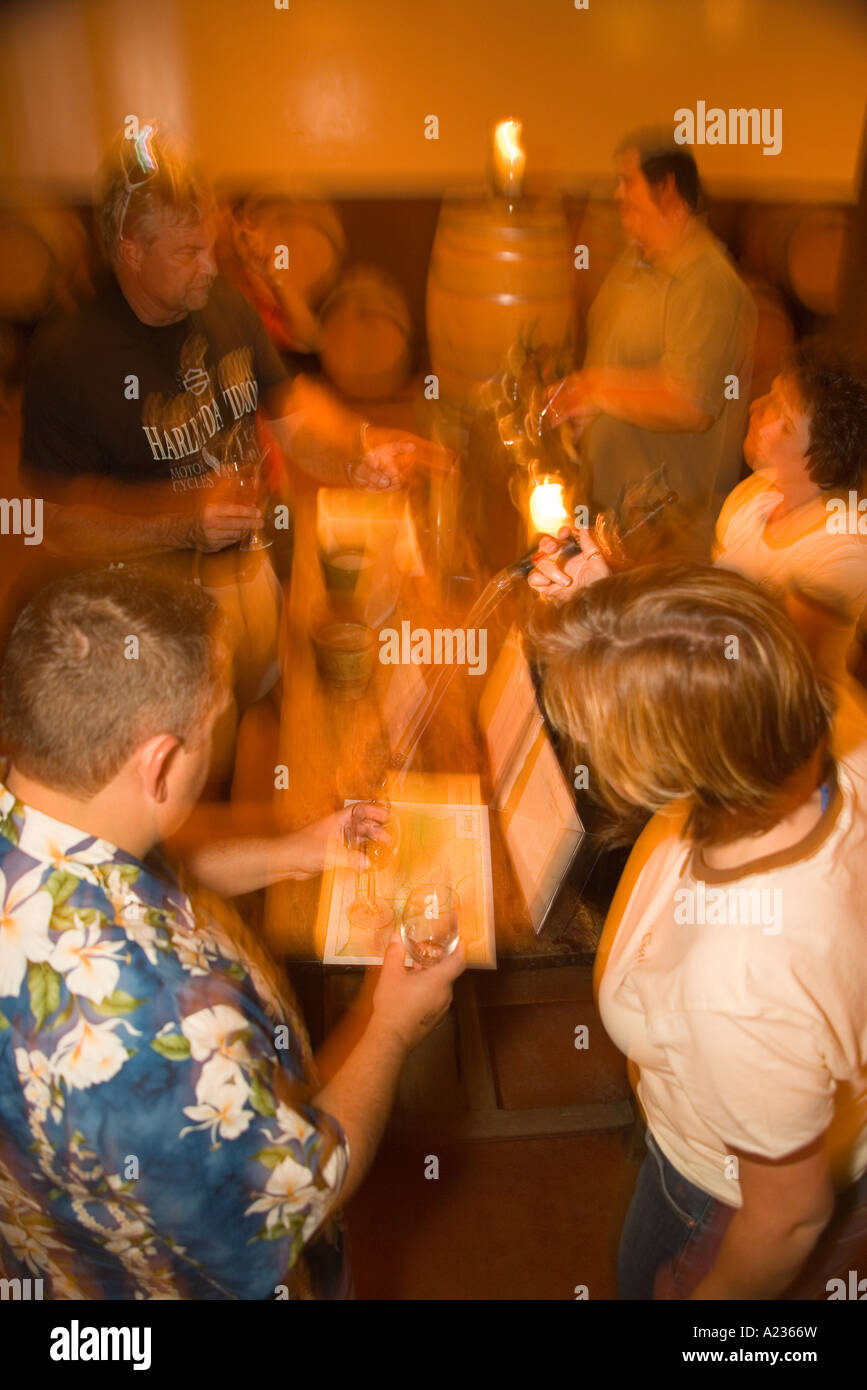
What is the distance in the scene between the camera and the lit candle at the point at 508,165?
306 cm

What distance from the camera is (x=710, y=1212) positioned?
1.32m

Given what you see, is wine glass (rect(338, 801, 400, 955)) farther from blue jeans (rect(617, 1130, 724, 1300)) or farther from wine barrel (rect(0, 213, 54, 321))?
wine barrel (rect(0, 213, 54, 321))

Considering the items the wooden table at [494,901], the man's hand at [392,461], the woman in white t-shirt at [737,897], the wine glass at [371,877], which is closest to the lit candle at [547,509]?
the wooden table at [494,901]

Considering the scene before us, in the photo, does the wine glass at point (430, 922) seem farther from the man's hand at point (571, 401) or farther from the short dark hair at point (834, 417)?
the man's hand at point (571, 401)

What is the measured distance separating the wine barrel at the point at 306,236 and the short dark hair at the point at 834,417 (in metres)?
3.31

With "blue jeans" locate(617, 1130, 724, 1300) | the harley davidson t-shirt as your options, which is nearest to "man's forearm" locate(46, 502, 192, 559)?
the harley davidson t-shirt

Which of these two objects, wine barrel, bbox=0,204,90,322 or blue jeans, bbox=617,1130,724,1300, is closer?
blue jeans, bbox=617,1130,724,1300

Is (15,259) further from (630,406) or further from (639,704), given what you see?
(639,704)

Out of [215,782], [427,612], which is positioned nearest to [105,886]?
[215,782]

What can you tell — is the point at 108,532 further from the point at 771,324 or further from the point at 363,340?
the point at 771,324

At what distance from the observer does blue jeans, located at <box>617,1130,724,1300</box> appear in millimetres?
1341

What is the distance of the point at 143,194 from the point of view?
6.89ft

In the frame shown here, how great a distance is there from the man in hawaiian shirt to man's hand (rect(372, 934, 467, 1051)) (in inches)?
5.4

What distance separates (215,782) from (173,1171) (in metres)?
1.04
